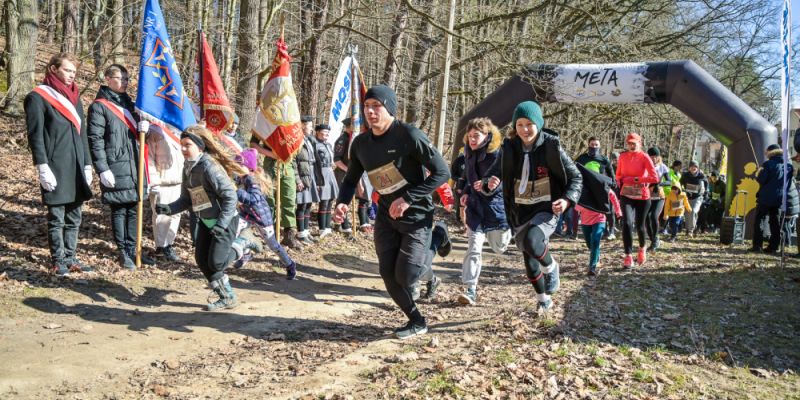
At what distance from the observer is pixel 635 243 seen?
12484mm

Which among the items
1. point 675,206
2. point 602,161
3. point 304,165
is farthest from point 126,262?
point 675,206

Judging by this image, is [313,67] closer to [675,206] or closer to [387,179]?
[387,179]

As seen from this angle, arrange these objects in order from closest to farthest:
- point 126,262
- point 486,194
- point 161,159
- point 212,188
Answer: point 212,188 < point 486,194 < point 126,262 < point 161,159

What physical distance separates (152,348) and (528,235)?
334 cm

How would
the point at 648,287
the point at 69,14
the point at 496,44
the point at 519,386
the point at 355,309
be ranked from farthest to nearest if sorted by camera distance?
the point at 69,14 < the point at 496,44 < the point at 648,287 < the point at 355,309 < the point at 519,386

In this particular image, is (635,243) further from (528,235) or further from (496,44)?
(528,235)

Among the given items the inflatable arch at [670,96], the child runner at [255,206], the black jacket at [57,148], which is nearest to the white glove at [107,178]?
the black jacket at [57,148]

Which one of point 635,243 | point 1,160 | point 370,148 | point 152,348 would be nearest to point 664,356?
point 370,148

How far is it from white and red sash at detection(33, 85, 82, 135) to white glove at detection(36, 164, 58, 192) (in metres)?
0.64

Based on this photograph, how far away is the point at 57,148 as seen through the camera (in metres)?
6.36

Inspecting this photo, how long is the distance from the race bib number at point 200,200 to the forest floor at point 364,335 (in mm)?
1047

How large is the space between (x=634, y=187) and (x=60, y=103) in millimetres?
7788

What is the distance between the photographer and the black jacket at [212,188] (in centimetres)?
576

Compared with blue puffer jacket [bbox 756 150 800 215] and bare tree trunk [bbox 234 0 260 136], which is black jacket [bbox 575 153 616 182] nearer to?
blue puffer jacket [bbox 756 150 800 215]
